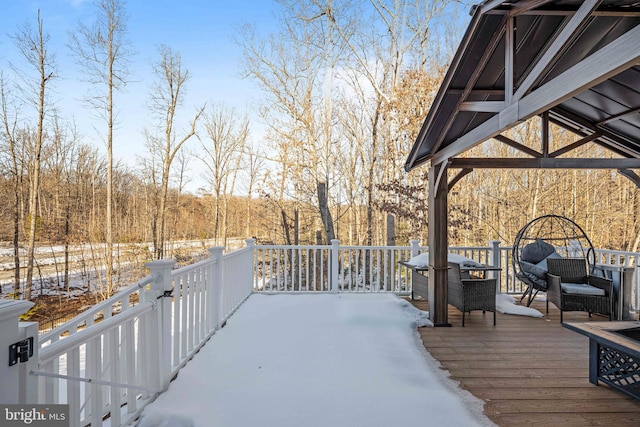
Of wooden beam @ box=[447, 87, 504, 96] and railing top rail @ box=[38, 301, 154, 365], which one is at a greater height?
wooden beam @ box=[447, 87, 504, 96]

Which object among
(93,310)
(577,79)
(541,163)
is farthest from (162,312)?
(541,163)

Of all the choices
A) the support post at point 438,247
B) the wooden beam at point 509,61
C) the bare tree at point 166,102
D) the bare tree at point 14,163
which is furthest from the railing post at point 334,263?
the bare tree at point 14,163

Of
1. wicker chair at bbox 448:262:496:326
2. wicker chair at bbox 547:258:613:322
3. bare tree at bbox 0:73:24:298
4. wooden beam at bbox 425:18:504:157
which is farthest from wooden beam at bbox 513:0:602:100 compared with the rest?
bare tree at bbox 0:73:24:298

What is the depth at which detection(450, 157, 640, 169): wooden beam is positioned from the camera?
4.05 meters

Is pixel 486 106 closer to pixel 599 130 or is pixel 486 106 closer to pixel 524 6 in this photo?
pixel 524 6

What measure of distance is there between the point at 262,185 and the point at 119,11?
7.69 m

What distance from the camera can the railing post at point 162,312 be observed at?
2475 millimetres

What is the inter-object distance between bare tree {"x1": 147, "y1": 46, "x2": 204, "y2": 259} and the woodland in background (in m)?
0.04

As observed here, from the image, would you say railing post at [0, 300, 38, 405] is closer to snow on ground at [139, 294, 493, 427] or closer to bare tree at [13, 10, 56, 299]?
snow on ground at [139, 294, 493, 427]

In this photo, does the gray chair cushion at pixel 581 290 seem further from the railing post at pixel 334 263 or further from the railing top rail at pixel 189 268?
the railing top rail at pixel 189 268

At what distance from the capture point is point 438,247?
4.35m

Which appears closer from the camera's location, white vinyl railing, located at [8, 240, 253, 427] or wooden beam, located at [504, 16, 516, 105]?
white vinyl railing, located at [8, 240, 253, 427]

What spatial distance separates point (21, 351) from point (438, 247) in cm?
402

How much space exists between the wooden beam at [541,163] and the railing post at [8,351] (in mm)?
3990
